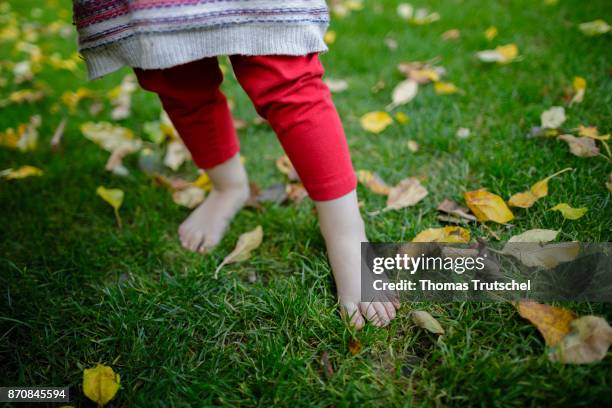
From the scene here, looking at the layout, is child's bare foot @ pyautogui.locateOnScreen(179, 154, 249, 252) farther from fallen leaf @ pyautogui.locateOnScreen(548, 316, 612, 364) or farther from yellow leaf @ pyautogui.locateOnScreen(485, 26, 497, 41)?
yellow leaf @ pyautogui.locateOnScreen(485, 26, 497, 41)

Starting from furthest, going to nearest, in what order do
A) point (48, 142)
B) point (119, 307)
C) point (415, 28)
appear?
1. point (415, 28)
2. point (48, 142)
3. point (119, 307)

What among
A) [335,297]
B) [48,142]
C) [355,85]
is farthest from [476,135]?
[48,142]

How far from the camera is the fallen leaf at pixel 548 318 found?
766 mm

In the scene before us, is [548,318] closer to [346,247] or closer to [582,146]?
[346,247]

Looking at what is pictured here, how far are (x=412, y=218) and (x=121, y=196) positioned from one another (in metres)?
0.92

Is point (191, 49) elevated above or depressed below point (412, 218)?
above

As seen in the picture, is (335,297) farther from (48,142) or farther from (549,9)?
(549,9)

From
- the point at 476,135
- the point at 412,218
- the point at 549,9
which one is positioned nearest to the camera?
the point at 412,218

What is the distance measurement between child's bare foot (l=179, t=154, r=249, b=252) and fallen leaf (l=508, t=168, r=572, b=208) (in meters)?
0.80

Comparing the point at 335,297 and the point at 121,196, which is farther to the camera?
the point at 121,196

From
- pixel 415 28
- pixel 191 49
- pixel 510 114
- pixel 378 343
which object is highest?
pixel 191 49

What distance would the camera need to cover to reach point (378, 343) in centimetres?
86

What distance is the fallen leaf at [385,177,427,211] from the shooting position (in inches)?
46.6

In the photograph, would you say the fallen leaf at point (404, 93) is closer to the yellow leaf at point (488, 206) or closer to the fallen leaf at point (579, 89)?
the fallen leaf at point (579, 89)
